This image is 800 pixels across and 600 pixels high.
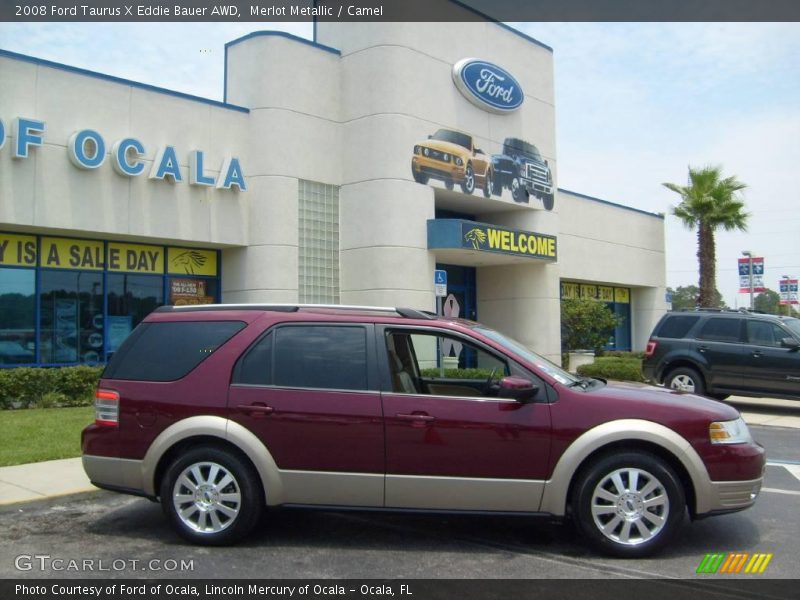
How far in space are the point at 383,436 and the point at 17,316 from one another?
12.9 meters

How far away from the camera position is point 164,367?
6105 millimetres

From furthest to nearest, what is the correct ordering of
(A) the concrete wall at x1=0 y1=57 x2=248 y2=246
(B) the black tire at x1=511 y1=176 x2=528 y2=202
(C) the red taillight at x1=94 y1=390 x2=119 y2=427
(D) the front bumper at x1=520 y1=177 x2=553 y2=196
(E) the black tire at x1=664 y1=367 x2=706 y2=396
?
(D) the front bumper at x1=520 y1=177 x2=553 y2=196
(B) the black tire at x1=511 y1=176 x2=528 y2=202
(E) the black tire at x1=664 y1=367 x2=706 y2=396
(A) the concrete wall at x1=0 y1=57 x2=248 y2=246
(C) the red taillight at x1=94 y1=390 x2=119 y2=427

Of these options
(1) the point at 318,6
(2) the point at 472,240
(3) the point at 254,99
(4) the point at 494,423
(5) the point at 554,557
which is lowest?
(5) the point at 554,557

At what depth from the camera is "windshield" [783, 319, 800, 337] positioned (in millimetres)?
14344

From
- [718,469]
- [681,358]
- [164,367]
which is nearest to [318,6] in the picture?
[681,358]

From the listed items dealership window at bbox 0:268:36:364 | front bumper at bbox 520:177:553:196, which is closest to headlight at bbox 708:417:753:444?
dealership window at bbox 0:268:36:364

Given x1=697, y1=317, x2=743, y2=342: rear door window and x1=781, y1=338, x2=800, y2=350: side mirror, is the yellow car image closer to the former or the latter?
x1=697, y1=317, x2=743, y2=342: rear door window

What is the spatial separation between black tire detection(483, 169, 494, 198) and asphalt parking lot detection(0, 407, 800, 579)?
15.7 meters

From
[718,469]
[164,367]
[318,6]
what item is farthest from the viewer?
[318,6]

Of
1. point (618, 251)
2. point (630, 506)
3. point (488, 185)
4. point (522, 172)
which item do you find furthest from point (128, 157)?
point (618, 251)

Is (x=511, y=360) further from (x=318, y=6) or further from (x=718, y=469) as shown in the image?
(x=318, y=6)

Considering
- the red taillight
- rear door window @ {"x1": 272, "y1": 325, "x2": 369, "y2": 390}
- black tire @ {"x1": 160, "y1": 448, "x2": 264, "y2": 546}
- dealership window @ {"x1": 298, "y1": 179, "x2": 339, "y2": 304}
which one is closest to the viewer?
black tire @ {"x1": 160, "y1": 448, "x2": 264, "y2": 546}

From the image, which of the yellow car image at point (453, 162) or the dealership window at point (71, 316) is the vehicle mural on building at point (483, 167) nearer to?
the yellow car image at point (453, 162)

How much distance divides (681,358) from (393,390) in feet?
36.1
